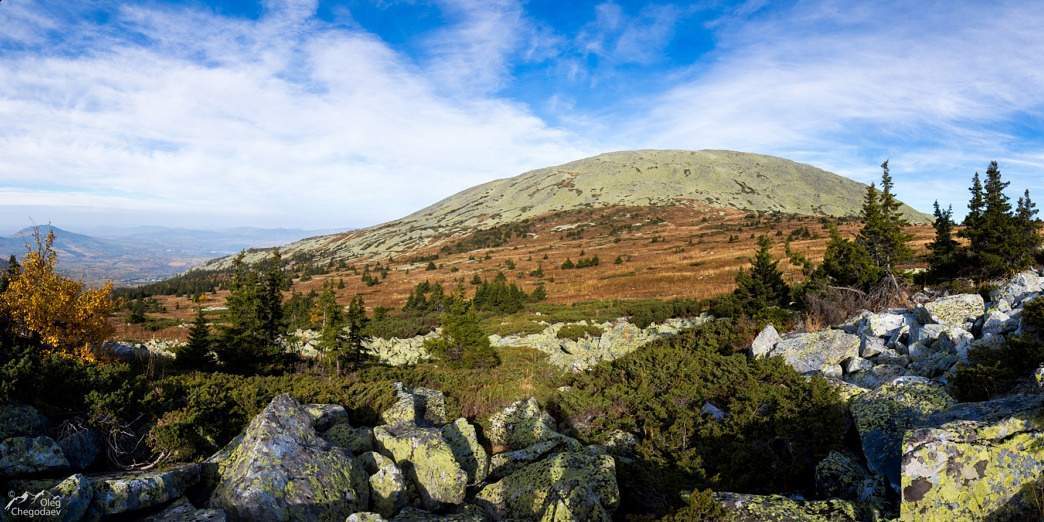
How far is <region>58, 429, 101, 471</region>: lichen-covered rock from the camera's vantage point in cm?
857

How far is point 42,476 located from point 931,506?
12.7m

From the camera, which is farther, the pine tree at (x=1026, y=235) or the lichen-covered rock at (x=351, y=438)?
Answer: the pine tree at (x=1026, y=235)

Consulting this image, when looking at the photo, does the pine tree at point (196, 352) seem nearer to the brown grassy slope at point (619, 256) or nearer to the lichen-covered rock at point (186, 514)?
the lichen-covered rock at point (186, 514)

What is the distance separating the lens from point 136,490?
721cm

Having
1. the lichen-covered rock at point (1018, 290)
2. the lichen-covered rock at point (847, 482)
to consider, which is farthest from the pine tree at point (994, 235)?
the lichen-covered rock at point (847, 482)

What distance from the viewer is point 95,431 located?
939 cm

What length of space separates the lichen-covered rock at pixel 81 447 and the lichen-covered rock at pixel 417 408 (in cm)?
546

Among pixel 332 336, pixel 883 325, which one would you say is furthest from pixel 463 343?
pixel 883 325

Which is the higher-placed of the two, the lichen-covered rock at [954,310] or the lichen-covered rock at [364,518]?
the lichen-covered rock at [954,310]

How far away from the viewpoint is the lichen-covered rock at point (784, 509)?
6.44 meters

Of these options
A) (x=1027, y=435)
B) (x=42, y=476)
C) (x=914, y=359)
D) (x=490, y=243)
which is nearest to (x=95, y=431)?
(x=42, y=476)

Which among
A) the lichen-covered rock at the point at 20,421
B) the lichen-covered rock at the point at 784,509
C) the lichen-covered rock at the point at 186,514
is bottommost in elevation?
the lichen-covered rock at the point at 186,514

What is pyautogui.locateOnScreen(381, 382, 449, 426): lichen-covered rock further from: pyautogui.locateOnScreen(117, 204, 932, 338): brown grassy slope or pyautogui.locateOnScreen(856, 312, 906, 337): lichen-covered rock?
pyautogui.locateOnScreen(117, 204, 932, 338): brown grassy slope

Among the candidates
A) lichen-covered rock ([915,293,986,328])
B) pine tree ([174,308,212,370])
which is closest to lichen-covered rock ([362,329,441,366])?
pine tree ([174,308,212,370])
